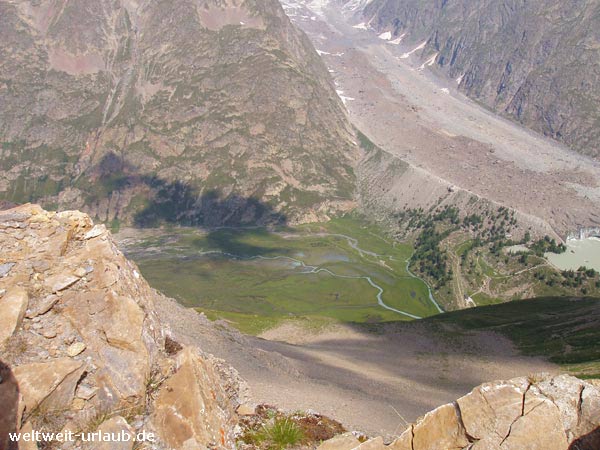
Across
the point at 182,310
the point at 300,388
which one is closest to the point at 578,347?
the point at 300,388

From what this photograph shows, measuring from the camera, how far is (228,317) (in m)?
120

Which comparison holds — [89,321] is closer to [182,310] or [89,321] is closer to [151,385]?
[151,385]

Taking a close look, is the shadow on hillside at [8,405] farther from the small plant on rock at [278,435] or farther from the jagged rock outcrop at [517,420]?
the jagged rock outcrop at [517,420]

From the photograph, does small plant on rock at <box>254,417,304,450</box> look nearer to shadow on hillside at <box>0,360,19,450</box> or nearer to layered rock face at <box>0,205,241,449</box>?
layered rock face at <box>0,205,241,449</box>

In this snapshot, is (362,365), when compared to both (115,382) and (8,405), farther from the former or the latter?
(8,405)

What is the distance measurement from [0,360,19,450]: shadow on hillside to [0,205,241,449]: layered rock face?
0.10 feet

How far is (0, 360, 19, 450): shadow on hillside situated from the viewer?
52.9 feet

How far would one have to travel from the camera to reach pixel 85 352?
20.0 m

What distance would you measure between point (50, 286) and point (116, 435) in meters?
7.02

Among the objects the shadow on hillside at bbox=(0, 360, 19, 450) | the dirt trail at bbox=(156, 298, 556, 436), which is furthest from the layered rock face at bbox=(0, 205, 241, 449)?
the dirt trail at bbox=(156, 298, 556, 436)

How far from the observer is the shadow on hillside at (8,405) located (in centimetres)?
1611

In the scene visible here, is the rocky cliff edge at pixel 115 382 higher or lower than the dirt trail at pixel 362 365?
higher

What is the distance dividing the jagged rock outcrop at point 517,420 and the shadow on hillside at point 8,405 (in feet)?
40.9
